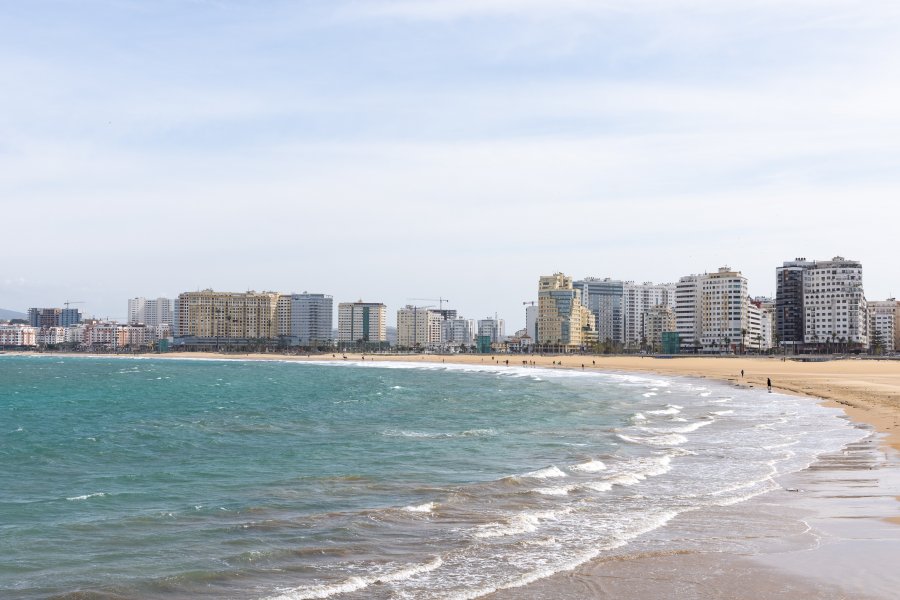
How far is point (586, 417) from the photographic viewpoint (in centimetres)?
4581

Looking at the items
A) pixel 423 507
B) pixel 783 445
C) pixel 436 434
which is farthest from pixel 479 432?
pixel 423 507

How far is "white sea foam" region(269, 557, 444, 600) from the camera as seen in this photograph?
13.3 metres

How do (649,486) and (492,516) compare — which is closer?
(492,516)

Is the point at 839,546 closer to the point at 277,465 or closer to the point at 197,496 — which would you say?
the point at 197,496

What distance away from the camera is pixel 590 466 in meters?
27.1

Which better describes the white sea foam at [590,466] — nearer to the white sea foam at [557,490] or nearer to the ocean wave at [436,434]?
the white sea foam at [557,490]

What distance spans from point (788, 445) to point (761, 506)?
1253 cm

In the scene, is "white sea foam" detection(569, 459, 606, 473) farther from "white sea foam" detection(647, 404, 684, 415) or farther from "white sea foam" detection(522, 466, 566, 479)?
"white sea foam" detection(647, 404, 684, 415)

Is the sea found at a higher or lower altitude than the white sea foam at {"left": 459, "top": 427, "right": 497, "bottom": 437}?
higher

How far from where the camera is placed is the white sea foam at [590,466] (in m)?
26.3

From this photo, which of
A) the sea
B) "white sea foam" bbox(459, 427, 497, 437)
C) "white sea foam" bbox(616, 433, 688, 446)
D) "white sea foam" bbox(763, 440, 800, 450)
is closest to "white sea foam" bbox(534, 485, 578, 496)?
the sea

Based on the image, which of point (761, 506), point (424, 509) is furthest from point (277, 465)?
point (761, 506)

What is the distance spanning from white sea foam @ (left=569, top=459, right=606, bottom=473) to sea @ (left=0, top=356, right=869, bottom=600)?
103 millimetres

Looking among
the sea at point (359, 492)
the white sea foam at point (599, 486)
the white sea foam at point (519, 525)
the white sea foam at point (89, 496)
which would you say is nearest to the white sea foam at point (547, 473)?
the sea at point (359, 492)
